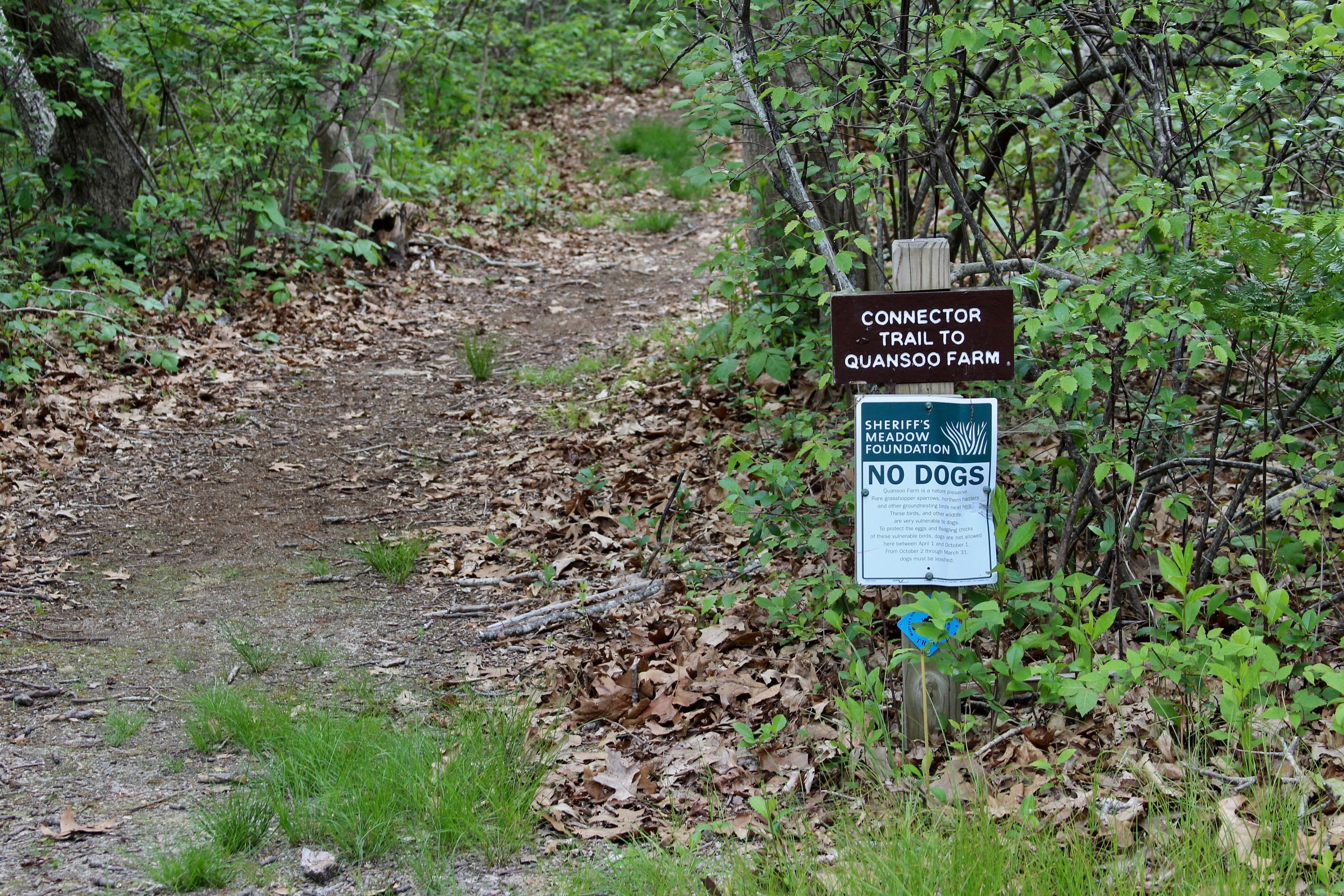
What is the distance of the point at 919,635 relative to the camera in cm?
277

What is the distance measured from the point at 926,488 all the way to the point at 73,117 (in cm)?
813

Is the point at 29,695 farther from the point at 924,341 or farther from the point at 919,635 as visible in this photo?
the point at 924,341

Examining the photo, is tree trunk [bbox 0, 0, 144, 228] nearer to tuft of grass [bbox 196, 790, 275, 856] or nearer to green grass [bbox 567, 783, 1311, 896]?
tuft of grass [bbox 196, 790, 275, 856]

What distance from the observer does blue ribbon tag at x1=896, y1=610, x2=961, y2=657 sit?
2.81 meters

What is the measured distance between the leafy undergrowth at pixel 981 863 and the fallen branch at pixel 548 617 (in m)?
1.70

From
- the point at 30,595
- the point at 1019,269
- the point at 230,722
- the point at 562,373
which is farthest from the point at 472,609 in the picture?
the point at 562,373

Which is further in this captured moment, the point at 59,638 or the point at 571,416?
the point at 571,416

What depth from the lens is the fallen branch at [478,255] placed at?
10.1 meters

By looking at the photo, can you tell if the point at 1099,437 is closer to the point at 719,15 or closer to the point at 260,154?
the point at 719,15

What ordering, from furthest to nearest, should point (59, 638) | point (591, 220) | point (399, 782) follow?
point (591, 220) → point (59, 638) → point (399, 782)

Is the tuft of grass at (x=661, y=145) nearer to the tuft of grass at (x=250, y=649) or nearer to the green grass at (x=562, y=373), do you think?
the green grass at (x=562, y=373)

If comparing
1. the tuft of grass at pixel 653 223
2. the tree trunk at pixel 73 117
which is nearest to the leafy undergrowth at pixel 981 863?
the tree trunk at pixel 73 117

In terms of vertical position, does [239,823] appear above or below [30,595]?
below

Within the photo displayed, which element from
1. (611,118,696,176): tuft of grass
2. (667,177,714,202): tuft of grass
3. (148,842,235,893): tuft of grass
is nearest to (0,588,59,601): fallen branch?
(148,842,235,893): tuft of grass
